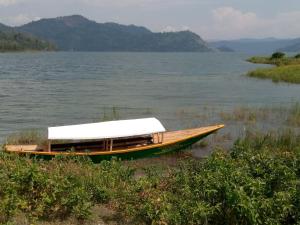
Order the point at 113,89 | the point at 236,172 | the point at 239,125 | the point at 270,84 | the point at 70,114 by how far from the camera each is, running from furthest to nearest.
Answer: the point at 270,84, the point at 113,89, the point at 70,114, the point at 239,125, the point at 236,172

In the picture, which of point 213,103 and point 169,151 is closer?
point 169,151

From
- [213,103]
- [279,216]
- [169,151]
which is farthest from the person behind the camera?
[213,103]

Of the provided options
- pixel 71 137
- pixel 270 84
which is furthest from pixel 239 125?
pixel 270 84

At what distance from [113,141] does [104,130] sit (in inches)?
50.1

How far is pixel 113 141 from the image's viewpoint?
23203 millimetres

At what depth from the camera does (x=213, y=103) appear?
4669 centimetres

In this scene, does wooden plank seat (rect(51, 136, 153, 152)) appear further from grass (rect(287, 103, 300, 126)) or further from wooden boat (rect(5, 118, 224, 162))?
grass (rect(287, 103, 300, 126))

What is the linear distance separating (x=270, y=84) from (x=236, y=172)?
55918 millimetres

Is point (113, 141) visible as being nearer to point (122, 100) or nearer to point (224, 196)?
point (224, 196)

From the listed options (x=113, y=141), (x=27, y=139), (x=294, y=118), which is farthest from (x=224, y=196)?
(x=294, y=118)

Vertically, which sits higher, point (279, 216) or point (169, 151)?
point (279, 216)

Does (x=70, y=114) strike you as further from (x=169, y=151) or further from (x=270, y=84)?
(x=270, y=84)

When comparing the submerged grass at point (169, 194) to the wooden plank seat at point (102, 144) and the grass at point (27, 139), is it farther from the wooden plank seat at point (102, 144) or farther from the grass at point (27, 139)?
the grass at point (27, 139)

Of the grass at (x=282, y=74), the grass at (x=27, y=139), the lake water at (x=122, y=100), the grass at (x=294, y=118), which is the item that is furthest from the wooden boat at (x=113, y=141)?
the grass at (x=282, y=74)
